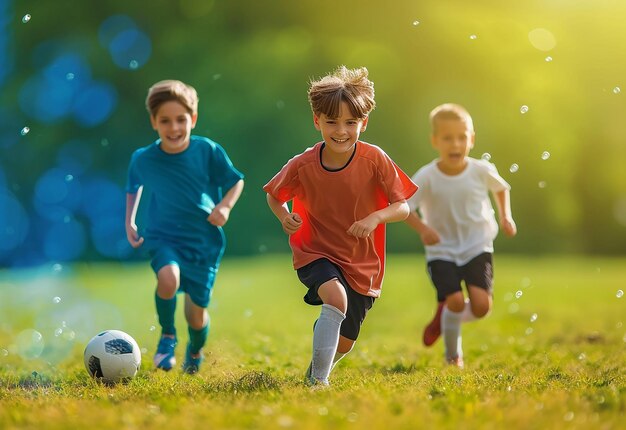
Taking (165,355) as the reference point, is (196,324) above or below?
above

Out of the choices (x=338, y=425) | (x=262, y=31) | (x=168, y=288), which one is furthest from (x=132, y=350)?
(x=262, y=31)

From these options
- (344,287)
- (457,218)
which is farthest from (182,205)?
(457,218)

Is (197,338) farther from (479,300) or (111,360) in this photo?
(479,300)

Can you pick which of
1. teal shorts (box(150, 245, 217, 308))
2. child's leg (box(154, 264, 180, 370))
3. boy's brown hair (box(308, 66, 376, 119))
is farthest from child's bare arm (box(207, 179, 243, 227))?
boy's brown hair (box(308, 66, 376, 119))

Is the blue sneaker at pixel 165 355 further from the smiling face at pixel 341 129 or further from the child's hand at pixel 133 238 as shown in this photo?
the smiling face at pixel 341 129

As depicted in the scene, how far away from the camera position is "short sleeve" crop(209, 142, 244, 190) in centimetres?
666

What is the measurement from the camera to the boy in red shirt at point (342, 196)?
5.27 metres

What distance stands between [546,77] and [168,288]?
1787 centimetres

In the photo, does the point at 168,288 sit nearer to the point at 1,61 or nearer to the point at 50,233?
the point at 50,233

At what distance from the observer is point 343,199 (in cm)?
539

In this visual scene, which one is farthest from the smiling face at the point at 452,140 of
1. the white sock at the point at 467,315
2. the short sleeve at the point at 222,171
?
the short sleeve at the point at 222,171

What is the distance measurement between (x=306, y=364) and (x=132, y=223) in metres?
1.65

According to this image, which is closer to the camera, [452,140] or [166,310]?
[166,310]

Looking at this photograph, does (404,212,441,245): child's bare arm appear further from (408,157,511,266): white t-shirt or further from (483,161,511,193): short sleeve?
(483,161,511,193): short sleeve
